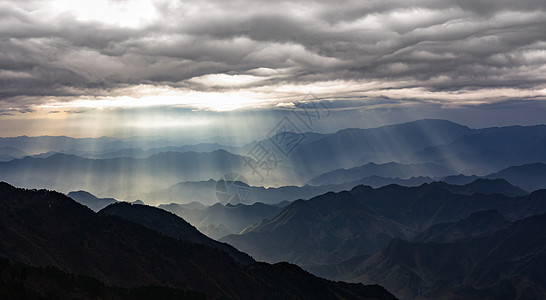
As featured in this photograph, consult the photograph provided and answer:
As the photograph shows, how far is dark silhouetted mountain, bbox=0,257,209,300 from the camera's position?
5300 inches

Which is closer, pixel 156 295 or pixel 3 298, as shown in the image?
pixel 3 298

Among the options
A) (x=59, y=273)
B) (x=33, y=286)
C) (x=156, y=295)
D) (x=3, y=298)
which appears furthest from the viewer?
(x=156, y=295)

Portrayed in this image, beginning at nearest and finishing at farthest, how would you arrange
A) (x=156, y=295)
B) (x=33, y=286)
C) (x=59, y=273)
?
→ (x=33, y=286), (x=59, y=273), (x=156, y=295)

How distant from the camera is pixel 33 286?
146 meters

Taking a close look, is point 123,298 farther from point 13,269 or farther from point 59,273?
point 13,269

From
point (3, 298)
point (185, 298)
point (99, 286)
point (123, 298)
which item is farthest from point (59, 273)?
point (185, 298)

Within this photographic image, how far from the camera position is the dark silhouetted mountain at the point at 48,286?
442 feet

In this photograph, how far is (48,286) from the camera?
152 meters

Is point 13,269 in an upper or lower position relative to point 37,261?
upper

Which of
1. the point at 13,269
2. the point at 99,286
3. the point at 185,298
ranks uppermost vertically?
the point at 13,269

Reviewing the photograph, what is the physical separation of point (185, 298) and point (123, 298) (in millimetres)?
28133

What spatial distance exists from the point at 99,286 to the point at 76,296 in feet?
52.6

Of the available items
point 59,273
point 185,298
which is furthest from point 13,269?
point 185,298

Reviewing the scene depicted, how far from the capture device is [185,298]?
18438cm
